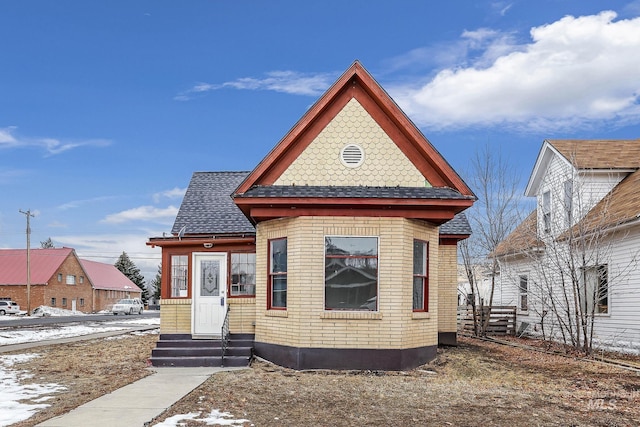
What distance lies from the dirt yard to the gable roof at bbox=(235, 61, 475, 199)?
4.39m

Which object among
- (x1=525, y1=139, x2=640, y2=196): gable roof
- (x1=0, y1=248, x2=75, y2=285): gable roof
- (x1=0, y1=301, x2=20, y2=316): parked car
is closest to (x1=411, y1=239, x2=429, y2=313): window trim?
(x1=525, y1=139, x2=640, y2=196): gable roof

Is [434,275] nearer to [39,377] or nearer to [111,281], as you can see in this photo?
[39,377]

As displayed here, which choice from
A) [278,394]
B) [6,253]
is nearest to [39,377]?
[278,394]

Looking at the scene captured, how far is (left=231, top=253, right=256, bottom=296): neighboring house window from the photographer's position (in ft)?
53.3

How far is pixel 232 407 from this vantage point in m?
9.61

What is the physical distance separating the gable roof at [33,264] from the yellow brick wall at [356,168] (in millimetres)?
57422

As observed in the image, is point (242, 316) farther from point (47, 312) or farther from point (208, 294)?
point (47, 312)

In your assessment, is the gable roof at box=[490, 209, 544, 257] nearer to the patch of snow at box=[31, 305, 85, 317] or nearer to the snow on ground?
the snow on ground

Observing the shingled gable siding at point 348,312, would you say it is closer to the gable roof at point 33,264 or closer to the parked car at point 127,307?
the parked car at point 127,307

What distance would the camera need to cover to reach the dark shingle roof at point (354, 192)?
44.4 ft

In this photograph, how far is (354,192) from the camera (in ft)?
45.0

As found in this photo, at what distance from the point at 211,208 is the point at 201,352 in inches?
202

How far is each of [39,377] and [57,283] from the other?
56.9m

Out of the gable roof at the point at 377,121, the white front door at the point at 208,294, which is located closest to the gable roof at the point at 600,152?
the gable roof at the point at 377,121
